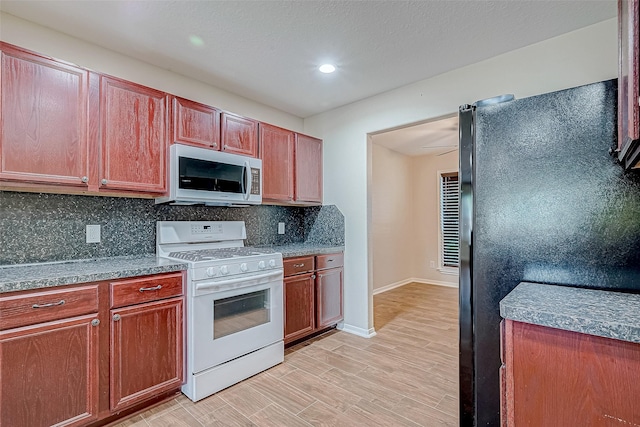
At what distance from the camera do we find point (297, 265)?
2891 millimetres

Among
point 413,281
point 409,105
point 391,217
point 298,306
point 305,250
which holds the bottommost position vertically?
point 413,281

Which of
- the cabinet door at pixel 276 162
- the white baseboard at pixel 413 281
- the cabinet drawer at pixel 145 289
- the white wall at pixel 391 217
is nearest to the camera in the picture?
the cabinet drawer at pixel 145 289

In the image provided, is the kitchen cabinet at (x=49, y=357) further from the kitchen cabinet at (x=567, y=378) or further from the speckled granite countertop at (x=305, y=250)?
the kitchen cabinet at (x=567, y=378)

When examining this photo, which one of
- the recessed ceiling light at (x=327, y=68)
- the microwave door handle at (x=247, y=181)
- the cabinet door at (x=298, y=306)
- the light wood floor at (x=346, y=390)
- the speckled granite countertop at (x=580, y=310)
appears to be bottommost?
the light wood floor at (x=346, y=390)

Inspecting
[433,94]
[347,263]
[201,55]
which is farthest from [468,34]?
[347,263]

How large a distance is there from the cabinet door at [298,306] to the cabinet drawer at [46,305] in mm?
1455

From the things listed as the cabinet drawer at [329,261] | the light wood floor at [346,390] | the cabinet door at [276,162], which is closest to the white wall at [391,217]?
the cabinet drawer at [329,261]

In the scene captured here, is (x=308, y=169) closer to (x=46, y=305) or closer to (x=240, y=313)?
(x=240, y=313)

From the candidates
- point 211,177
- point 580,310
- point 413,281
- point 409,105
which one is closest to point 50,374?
point 211,177

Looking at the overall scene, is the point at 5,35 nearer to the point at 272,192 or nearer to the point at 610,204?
the point at 272,192

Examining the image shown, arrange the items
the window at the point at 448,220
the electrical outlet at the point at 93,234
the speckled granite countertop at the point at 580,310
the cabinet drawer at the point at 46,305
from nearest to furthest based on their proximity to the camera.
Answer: the speckled granite countertop at the point at 580,310 < the cabinet drawer at the point at 46,305 < the electrical outlet at the point at 93,234 < the window at the point at 448,220

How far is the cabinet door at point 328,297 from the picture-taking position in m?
3.11

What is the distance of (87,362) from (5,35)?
6.58ft

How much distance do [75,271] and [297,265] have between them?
5.38ft
